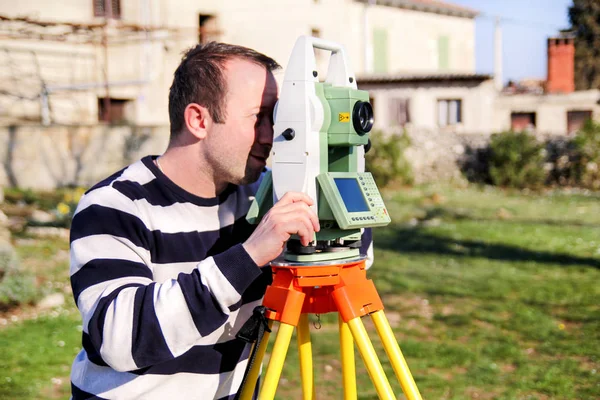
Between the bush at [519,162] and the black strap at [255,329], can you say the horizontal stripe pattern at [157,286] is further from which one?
the bush at [519,162]

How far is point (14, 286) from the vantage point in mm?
5980

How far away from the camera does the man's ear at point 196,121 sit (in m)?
2.01

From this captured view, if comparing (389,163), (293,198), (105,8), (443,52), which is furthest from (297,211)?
(443,52)

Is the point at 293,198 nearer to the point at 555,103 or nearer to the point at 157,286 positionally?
the point at 157,286

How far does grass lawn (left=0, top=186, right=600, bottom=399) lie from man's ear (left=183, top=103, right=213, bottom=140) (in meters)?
2.62

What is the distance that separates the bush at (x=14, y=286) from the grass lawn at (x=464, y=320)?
0.57 feet

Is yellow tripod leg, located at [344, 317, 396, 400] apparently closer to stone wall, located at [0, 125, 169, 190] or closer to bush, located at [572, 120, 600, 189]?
stone wall, located at [0, 125, 169, 190]

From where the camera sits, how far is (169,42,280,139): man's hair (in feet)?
6.50

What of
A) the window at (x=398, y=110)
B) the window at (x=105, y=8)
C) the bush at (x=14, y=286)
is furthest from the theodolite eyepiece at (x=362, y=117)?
the window at (x=398, y=110)

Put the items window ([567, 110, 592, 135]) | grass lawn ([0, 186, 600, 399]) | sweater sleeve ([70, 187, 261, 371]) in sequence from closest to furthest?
sweater sleeve ([70, 187, 261, 371]) → grass lawn ([0, 186, 600, 399]) → window ([567, 110, 592, 135])

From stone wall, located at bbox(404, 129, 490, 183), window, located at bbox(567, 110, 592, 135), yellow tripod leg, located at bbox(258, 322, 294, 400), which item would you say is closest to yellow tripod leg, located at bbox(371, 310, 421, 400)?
yellow tripod leg, located at bbox(258, 322, 294, 400)

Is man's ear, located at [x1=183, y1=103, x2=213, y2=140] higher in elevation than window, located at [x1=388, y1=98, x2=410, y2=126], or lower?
lower

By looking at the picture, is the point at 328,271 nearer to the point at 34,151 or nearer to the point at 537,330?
the point at 537,330

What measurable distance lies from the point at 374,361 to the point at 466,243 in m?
7.71
